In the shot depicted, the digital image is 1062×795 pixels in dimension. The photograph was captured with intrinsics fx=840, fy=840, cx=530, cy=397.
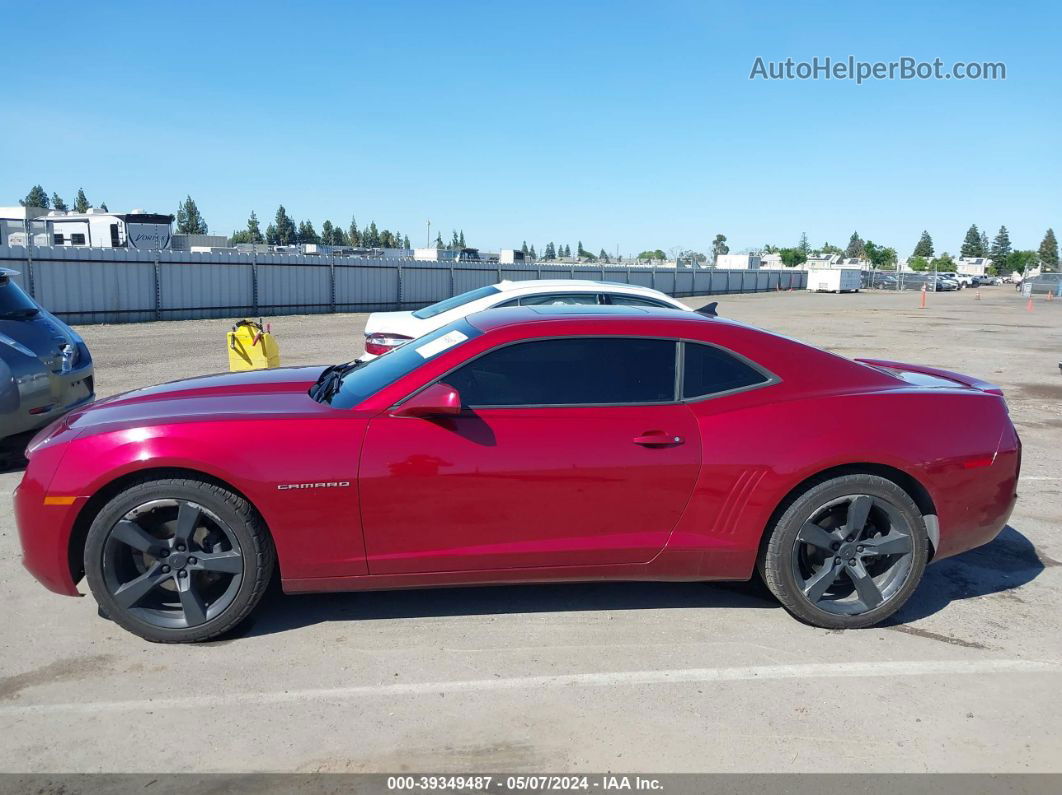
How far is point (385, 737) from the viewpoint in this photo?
3.17 m

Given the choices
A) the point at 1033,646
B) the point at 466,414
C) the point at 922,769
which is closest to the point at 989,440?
the point at 1033,646

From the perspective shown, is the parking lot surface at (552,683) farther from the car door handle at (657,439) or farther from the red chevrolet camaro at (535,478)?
the car door handle at (657,439)

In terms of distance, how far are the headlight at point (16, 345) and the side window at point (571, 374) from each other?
4.41m

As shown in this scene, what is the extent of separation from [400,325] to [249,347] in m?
1.78

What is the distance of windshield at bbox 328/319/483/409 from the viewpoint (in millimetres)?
4016

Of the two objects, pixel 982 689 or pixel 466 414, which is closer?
pixel 982 689

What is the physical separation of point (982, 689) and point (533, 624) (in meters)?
2.00

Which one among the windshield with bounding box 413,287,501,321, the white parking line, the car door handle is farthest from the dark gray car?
the car door handle

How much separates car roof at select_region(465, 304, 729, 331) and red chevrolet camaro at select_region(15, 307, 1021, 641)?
0.09 ft

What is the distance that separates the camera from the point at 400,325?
8617 mm

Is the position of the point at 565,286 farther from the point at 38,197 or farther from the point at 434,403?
the point at 38,197

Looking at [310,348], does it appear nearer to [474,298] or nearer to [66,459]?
[474,298]

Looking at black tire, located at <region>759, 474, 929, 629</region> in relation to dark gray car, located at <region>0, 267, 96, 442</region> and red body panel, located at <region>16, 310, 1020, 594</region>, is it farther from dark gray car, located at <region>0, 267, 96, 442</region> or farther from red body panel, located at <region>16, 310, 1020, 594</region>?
dark gray car, located at <region>0, 267, 96, 442</region>

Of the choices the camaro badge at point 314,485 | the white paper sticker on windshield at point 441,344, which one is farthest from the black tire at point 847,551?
the camaro badge at point 314,485
